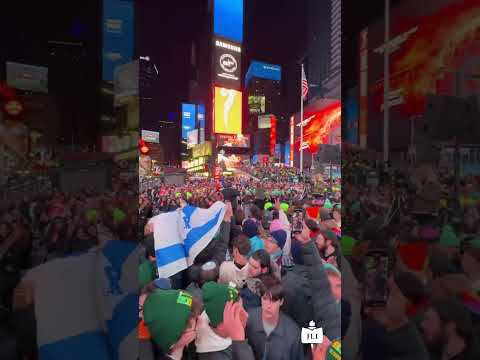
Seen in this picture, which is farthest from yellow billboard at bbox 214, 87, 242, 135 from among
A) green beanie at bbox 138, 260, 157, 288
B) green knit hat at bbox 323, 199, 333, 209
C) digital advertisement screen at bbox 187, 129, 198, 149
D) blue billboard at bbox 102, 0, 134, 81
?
green beanie at bbox 138, 260, 157, 288

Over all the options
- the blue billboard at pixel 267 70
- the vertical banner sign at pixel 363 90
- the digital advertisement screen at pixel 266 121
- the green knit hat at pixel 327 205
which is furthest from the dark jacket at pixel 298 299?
the digital advertisement screen at pixel 266 121

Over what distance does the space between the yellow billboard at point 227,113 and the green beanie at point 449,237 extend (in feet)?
7.62

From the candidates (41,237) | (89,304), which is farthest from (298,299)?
(41,237)

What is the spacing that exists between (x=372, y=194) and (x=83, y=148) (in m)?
1.46

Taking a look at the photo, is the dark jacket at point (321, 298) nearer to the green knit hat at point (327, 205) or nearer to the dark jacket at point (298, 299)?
the dark jacket at point (298, 299)

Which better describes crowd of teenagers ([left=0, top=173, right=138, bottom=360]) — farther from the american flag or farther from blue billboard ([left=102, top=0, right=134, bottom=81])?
the american flag

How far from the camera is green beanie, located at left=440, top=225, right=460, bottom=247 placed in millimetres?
1712

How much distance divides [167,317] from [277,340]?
69 cm

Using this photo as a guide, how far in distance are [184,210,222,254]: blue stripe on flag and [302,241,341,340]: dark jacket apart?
22.1 inches

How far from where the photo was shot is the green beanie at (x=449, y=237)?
1.71m

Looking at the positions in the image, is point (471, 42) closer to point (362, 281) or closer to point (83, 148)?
point (362, 281)

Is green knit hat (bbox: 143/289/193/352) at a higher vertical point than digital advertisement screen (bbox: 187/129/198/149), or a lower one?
lower

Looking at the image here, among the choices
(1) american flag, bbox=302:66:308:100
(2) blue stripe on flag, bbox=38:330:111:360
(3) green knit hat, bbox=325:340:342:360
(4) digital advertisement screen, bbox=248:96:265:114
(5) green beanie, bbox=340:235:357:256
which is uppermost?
(4) digital advertisement screen, bbox=248:96:265:114

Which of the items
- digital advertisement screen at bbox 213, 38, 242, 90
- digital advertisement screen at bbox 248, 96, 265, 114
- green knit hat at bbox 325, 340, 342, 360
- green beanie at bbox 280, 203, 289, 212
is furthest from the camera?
digital advertisement screen at bbox 248, 96, 265, 114
